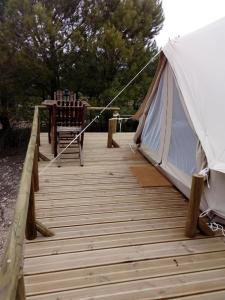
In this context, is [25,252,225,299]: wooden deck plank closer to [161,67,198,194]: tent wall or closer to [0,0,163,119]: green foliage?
[161,67,198,194]: tent wall

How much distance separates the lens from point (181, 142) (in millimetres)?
3529

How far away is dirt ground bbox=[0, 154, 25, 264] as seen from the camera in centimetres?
581

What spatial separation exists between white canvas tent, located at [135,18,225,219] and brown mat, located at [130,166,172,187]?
117mm

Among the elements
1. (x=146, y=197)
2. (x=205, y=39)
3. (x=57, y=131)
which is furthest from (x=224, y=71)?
(x=57, y=131)

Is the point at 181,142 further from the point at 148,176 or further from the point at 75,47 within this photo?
the point at 75,47

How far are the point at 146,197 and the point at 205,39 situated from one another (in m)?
1.90

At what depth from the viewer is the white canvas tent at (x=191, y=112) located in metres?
2.73

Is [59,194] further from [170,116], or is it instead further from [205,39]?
[205,39]

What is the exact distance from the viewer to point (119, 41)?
32.3 ft

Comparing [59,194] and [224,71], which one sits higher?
[224,71]

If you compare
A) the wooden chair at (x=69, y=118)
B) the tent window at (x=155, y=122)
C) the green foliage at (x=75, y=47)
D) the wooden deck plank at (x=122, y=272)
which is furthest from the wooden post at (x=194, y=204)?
the green foliage at (x=75, y=47)

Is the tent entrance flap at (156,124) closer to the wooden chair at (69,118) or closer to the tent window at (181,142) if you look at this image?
the tent window at (181,142)

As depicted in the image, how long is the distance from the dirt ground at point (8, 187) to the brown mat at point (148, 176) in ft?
6.82

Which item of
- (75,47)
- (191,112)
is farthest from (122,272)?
(75,47)
